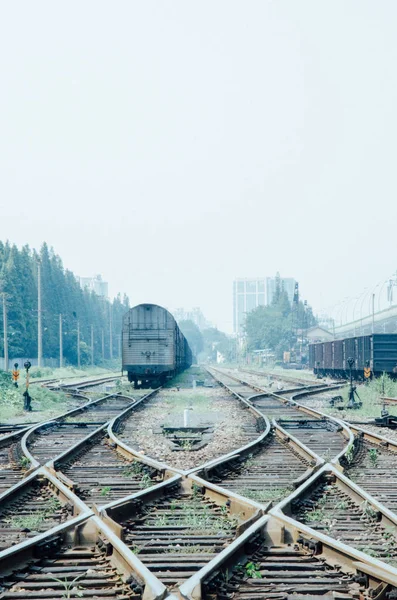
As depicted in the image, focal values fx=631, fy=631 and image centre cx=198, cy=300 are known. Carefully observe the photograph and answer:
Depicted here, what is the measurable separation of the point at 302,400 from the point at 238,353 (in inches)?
4132

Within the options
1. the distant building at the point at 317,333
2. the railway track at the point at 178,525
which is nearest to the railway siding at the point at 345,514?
the railway track at the point at 178,525

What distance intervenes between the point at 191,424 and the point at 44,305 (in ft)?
228

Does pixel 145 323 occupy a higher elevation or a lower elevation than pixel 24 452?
higher

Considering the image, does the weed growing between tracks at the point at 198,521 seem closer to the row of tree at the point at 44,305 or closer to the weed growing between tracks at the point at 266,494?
the weed growing between tracks at the point at 266,494

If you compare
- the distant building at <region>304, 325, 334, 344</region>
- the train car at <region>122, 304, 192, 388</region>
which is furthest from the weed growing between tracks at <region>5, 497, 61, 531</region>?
the distant building at <region>304, 325, 334, 344</region>

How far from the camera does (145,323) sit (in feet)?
91.0

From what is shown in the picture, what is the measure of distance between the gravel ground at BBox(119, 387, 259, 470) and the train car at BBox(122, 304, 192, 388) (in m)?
4.34

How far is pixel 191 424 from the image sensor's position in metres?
14.1

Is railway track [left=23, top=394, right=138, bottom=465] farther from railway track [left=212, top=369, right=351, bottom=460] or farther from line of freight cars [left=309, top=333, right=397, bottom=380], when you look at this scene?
line of freight cars [left=309, top=333, right=397, bottom=380]

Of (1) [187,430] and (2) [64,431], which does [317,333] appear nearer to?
(1) [187,430]

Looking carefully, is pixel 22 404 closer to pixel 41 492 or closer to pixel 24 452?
pixel 24 452

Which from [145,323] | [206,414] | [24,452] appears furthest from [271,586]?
[145,323]

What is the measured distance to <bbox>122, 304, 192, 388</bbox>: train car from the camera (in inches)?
1074

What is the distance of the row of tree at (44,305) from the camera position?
69625 mm
